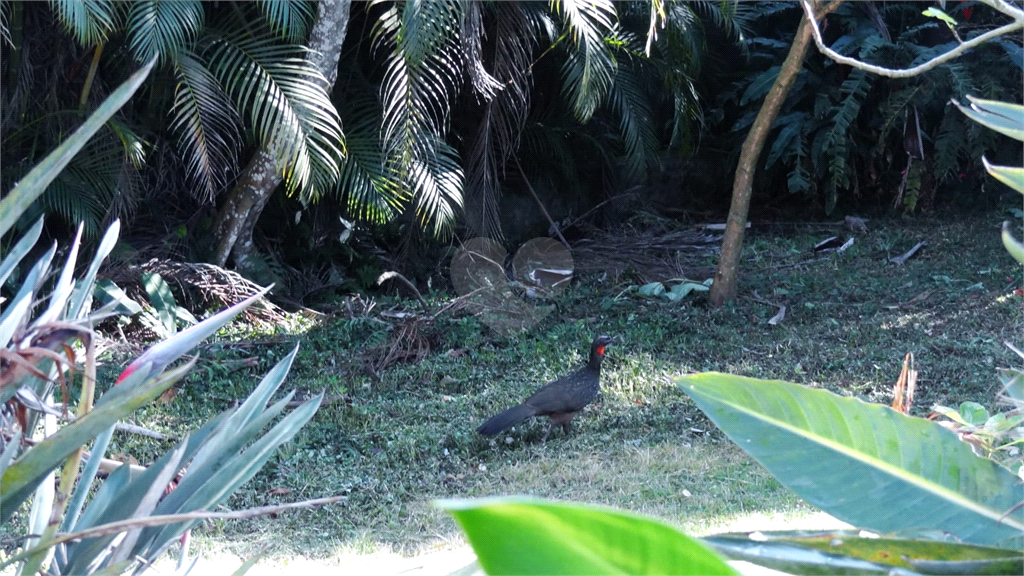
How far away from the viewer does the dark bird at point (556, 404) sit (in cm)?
496

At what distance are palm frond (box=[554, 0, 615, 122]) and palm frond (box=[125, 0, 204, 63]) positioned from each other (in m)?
2.78

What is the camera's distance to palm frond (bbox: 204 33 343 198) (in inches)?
260

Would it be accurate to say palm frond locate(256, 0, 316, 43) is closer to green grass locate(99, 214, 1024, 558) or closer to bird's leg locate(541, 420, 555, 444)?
green grass locate(99, 214, 1024, 558)

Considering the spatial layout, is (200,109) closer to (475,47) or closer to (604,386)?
(475,47)

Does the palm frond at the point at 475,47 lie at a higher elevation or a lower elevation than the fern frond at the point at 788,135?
higher

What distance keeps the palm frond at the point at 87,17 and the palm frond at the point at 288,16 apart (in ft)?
3.63

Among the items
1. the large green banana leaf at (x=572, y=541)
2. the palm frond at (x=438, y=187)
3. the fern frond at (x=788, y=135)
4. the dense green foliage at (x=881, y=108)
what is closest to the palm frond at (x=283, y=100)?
the palm frond at (x=438, y=187)

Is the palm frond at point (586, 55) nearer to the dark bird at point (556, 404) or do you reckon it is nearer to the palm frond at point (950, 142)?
the dark bird at point (556, 404)

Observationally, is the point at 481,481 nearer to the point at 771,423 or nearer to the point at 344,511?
the point at 344,511

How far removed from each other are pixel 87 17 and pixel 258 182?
7.03 feet

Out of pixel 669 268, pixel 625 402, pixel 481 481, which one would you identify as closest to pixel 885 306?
pixel 669 268

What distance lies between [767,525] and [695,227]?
6945mm

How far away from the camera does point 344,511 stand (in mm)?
4336

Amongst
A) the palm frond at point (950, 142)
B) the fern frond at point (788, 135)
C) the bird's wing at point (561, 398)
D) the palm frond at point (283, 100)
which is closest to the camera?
the bird's wing at point (561, 398)
